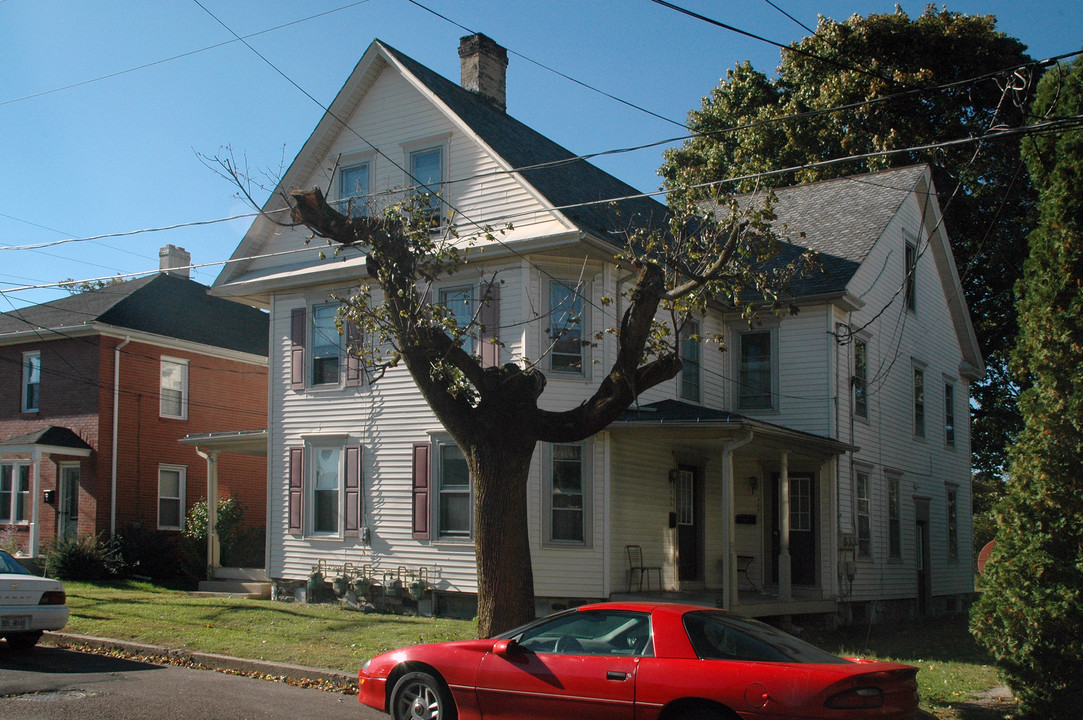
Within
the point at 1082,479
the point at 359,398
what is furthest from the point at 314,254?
the point at 1082,479

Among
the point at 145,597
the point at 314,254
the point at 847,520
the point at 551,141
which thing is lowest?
the point at 145,597

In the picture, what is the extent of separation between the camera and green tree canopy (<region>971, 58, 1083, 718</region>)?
9.14 meters

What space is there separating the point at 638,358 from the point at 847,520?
993cm

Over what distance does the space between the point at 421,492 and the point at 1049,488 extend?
10.2 m

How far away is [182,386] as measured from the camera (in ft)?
81.3

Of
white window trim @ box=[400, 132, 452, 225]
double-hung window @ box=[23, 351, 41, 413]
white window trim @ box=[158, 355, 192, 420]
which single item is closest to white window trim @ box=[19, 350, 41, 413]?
double-hung window @ box=[23, 351, 41, 413]

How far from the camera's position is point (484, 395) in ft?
36.0

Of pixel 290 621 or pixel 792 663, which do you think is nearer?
pixel 792 663

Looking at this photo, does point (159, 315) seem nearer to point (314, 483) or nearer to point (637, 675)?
point (314, 483)

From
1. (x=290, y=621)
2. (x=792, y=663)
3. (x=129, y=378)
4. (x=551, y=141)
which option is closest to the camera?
(x=792, y=663)

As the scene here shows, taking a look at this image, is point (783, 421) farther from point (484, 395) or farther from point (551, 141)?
point (484, 395)

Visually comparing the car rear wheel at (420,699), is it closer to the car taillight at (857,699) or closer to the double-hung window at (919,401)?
the car taillight at (857,699)

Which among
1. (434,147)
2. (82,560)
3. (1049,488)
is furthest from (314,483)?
(1049,488)

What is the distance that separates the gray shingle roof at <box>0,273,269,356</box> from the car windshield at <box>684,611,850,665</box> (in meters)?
19.4
